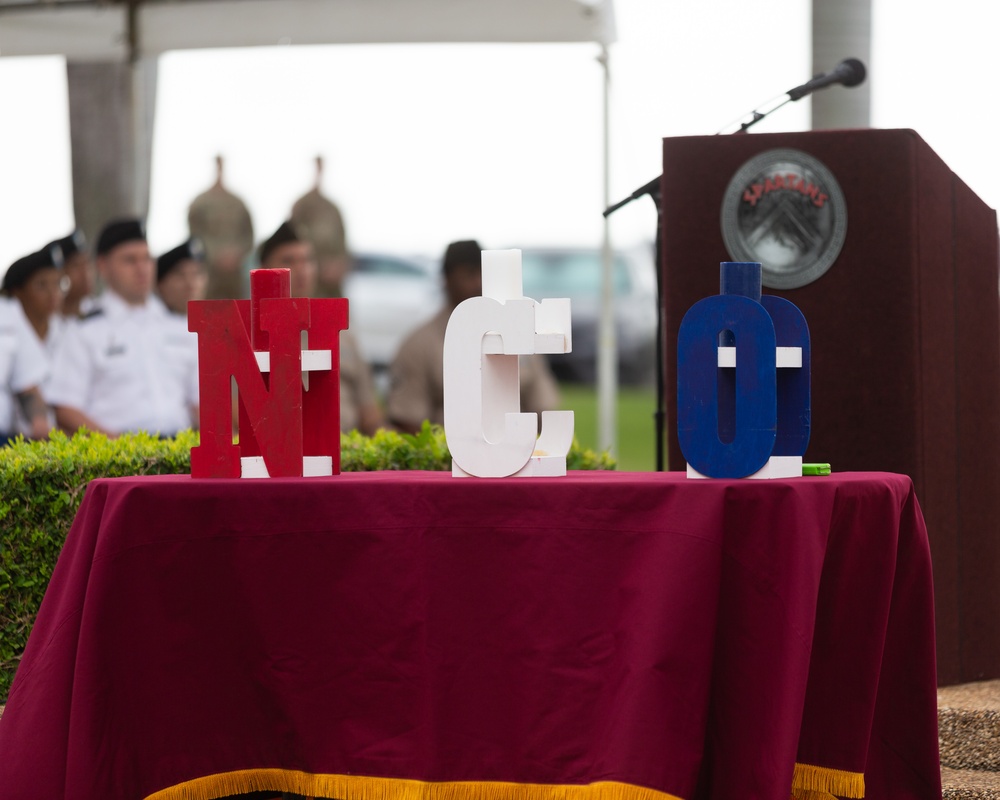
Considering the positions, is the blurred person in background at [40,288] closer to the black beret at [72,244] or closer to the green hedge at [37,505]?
the black beret at [72,244]

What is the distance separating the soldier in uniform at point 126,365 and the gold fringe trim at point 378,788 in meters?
4.41

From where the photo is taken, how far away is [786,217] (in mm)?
3357

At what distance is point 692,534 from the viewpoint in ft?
7.27

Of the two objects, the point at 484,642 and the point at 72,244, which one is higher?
the point at 72,244

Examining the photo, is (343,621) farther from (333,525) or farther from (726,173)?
(726,173)

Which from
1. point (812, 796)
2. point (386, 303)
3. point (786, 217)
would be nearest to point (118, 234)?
point (386, 303)

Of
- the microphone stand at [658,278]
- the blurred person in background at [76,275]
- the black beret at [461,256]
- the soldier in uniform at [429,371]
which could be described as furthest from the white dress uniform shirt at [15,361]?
the microphone stand at [658,278]

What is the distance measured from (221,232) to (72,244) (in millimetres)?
875

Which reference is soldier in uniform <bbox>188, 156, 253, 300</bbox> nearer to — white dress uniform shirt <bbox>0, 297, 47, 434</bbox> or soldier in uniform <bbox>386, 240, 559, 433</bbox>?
white dress uniform shirt <bbox>0, 297, 47, 434</bbox>

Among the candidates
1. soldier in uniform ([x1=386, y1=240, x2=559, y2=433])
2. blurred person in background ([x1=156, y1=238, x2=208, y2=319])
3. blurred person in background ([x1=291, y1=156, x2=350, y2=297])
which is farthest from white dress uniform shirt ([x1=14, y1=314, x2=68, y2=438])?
soldier in uniform ([x1=386, y1=240, x2=559, y2=433])

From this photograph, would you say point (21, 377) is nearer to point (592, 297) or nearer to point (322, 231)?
point (322, 231)

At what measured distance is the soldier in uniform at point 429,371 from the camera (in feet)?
22.2

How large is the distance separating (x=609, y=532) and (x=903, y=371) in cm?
136

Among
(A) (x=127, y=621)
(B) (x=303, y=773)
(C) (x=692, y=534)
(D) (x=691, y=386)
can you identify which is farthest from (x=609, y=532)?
(A) (x=127, y=621)
